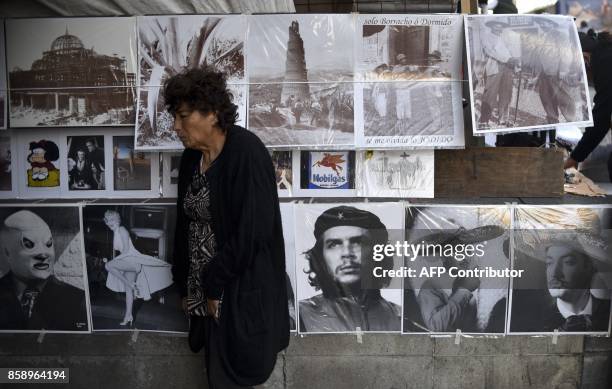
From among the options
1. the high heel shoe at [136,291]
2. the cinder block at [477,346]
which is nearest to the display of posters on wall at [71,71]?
the high heel shoe at [136,291]

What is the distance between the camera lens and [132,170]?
134 inches

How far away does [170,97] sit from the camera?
250 centimetres

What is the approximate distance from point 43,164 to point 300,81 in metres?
1.58

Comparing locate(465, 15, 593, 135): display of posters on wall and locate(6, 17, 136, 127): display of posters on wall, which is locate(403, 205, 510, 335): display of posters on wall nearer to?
locate(465, 15, 593, 135): display of posters on wall

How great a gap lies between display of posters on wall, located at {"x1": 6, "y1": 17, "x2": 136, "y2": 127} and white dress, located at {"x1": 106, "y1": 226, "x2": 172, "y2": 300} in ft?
2.31

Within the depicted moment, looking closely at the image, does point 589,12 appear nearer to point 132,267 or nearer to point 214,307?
point 214,307

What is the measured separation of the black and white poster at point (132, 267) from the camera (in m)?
3.36

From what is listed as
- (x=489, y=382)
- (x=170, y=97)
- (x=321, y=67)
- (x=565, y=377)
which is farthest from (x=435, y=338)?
(x=170, y=97)

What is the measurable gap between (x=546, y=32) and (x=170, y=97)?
2.06 metres

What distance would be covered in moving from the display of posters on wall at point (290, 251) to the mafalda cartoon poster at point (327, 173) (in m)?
0.16

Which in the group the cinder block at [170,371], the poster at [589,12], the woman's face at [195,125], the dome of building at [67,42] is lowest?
the cinder block at [170,371]

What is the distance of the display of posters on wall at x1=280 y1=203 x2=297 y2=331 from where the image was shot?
10.8 feet

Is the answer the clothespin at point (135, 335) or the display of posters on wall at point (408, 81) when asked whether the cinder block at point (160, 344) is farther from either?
the display of posters on wall at point (408, 81)

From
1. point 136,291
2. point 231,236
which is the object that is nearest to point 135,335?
point 136,291
